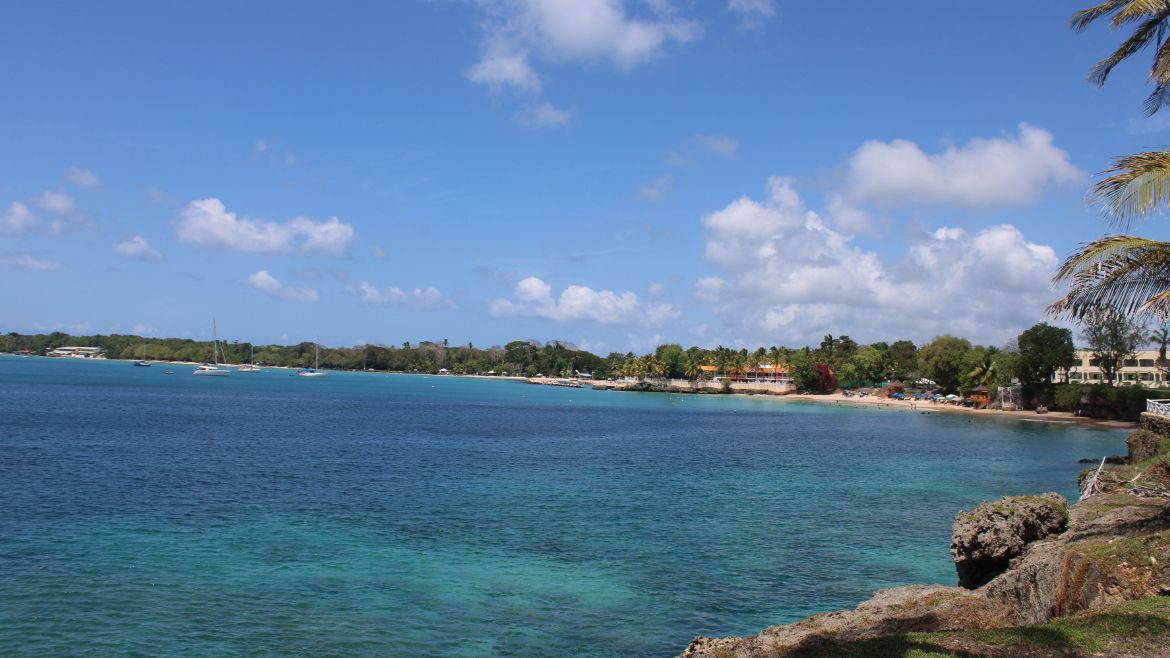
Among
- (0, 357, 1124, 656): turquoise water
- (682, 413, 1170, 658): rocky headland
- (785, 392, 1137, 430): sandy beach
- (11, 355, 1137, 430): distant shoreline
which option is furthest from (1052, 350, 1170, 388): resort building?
(682, 413, 1170, 658): rocky headland

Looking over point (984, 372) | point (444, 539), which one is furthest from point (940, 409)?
point (444, 539)

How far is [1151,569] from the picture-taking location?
11.9 meters

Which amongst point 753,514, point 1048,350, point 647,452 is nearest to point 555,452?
point 647,452

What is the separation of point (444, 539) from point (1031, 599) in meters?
17.1

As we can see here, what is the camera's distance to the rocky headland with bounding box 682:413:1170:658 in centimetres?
959

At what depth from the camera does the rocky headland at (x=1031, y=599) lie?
9594 millimetres

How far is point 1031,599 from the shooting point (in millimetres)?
13977

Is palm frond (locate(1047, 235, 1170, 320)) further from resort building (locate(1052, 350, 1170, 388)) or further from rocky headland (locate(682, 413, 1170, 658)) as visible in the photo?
resort building (locate(1052, 350, 1170, 388))

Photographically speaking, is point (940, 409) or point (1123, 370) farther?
point (1123, 370)

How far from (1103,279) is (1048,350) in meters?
111

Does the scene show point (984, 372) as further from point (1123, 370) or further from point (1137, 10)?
point (1137, 10)

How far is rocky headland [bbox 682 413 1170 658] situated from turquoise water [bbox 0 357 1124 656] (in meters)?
3.40

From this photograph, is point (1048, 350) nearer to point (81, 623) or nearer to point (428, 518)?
point (428, 518)

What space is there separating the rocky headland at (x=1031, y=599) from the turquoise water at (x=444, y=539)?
340 centimetres
